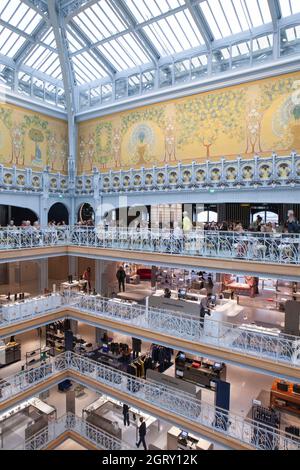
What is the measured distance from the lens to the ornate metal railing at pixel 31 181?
1720 cm

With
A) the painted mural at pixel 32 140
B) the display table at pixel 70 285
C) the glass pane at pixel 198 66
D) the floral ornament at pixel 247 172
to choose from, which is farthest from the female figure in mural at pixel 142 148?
the display table at pixel 70 285

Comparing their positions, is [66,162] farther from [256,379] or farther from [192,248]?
[256,379]

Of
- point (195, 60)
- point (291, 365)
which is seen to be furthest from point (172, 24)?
point (291, 365)

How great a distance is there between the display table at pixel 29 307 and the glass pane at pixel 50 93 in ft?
41.7

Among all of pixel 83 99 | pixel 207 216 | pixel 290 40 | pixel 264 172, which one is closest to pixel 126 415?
pixel 264 172

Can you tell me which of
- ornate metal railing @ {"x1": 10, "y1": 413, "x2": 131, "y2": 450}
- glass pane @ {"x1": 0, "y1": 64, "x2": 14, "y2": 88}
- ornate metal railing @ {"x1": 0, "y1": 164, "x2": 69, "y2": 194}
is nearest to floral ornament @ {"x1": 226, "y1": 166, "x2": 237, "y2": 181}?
ornate metal railing @ {"x1": 0, "y1": 164, "x2": 69, "y2": 194}

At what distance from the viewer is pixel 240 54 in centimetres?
1554

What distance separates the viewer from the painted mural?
17.5m

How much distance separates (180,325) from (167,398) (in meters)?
3.01

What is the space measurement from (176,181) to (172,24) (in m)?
7.83

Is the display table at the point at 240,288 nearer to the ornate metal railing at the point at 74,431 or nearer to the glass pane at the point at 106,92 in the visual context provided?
the ornate metal railing at the point at 74,431

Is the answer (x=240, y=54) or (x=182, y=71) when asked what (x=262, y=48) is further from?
(x=182, y=71)

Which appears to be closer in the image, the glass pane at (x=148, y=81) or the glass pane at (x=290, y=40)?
the glass pane at (x=290, y=40)

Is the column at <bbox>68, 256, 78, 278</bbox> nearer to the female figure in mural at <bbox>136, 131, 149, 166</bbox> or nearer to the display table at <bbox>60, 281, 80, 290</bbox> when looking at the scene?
the display table at <bbox>60, 281, 80, 290</bbox>
